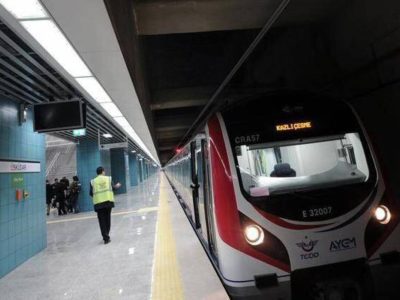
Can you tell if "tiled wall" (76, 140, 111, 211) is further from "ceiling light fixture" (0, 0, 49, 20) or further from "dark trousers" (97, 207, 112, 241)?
"ceiling light fixture" (0, 0, 49, 20)

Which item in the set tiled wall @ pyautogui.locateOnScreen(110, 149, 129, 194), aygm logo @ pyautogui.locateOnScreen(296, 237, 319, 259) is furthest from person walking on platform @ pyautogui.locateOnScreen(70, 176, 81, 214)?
aygm logo @ pyautogui.locateOnScreen(296, 237, 319, 259)

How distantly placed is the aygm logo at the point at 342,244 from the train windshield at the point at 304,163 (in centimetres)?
51

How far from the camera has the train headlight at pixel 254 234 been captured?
9.37ft

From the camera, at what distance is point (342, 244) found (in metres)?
2.87

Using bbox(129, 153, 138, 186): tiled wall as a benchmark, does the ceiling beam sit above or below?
above

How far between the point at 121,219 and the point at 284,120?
7.04m

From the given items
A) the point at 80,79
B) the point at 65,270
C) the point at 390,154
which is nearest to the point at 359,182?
the point at 390,154

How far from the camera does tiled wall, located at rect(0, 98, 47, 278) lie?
5125 mm

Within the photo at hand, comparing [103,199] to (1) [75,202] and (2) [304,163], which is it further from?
(1) [75,202]

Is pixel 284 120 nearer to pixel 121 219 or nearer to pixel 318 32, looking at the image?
pixel 318 32

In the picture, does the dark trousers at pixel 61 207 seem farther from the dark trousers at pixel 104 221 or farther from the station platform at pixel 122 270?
the dark trousers at pixel 104 221

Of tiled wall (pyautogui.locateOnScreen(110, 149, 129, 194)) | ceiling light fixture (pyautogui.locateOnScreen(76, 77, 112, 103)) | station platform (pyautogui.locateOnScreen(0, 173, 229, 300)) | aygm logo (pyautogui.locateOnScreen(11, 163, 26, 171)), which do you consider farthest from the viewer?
tiled wall (pyautogui.locateOnScreen(110, 149, 129, 194))

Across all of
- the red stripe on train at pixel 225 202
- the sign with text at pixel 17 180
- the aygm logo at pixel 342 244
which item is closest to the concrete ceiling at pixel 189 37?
the red stripe on train at pixel 225 202

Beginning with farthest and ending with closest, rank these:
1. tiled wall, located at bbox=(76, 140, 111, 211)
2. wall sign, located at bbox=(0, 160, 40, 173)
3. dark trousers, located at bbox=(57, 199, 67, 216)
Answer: tiled wall, located at bbox=(76, 140, 111, 211) → dark trousers, located at bbox=(57, 199, 67, 216) → wall sign, located at bbox=(0, 160, 40, 173)
